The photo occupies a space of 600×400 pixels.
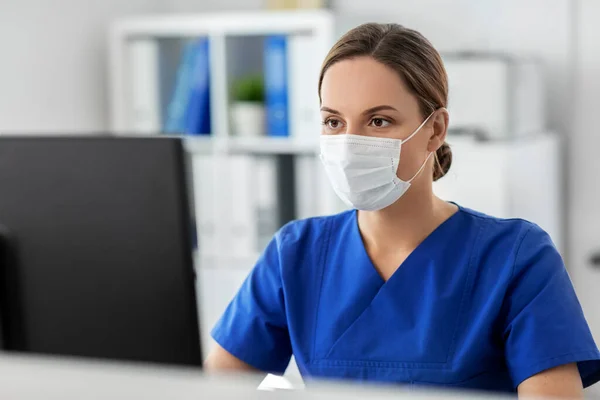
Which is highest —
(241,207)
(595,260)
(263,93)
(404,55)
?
(404,55)

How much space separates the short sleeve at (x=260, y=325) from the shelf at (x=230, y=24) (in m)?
1.53

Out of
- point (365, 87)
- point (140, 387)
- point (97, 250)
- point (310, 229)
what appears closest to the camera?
point (140, 387)

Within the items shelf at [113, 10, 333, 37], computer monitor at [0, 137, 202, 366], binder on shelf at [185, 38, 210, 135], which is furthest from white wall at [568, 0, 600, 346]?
computer monitor at [0, 137, 202, 366]

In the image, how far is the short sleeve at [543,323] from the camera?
1.24m

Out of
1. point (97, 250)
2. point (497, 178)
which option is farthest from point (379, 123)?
point (497, 178)

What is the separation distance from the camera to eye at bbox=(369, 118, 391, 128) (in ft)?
4.53

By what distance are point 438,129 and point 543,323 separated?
1.25ft

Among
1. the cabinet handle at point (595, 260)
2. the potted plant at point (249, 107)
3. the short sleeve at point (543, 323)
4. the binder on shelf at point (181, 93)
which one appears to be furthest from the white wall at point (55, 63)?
the short sleeve at point (543, 323)

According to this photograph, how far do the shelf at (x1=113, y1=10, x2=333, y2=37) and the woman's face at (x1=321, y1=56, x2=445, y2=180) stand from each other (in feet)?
4.80

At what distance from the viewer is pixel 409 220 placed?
56.1 inches

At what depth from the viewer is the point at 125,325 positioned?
96 cm

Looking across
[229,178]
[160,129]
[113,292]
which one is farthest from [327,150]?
[160,129]

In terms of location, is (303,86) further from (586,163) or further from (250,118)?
(586,163)

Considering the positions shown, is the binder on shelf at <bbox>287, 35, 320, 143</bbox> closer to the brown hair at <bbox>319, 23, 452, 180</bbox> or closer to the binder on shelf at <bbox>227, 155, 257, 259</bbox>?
the binder on shelf at <bbox>227, 155, 257, 259</bbox>
